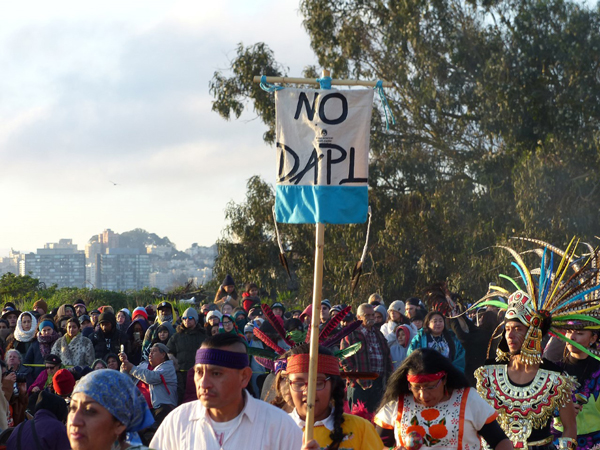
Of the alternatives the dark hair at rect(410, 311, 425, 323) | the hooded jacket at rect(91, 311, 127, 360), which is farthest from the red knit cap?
the dark hair at rect(410, 311, 425, 323)

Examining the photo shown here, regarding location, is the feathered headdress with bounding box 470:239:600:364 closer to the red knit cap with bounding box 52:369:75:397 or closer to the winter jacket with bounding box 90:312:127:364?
the red knit cap with bounding box 52:369:75:397

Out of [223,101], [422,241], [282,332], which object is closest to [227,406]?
[282,332]

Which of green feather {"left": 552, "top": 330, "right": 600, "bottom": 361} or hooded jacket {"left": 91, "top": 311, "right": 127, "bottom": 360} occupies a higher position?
green feather {"left": 552, "top": 330, "right": 600, "bottom": 361}

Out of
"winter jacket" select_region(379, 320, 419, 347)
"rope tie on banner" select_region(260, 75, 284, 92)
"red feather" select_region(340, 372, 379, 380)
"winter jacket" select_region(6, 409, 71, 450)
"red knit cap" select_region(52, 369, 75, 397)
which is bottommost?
"winter jacket" select_region(6, 409, 71, 450)

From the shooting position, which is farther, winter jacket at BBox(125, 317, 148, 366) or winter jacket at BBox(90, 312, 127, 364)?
winter jacket at BBox(125, 317, 148, 366)

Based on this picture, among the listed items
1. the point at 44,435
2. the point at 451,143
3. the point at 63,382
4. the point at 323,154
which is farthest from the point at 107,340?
the point at 451,143

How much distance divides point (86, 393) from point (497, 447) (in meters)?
2.55

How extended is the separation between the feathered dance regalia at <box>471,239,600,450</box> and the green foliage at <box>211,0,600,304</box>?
15191mm

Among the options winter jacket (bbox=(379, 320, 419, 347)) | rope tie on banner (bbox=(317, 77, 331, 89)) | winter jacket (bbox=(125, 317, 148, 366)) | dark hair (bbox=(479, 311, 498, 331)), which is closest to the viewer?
rope tie on banner (bbox=(317, 77, 331, 89))

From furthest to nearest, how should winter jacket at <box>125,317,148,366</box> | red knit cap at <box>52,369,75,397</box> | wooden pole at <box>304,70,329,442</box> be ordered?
1. winter jacket at <box>125,317,148,366</box>
2. red knit cap at <box>52,369,75,397</box>
3. wooden pole at <box>304,70,329,442</box>

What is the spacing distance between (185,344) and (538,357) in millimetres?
5606

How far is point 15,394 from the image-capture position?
8484 millimetres

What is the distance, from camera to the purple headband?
403 centimetres

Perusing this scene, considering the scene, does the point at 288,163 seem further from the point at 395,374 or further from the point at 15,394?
the point at 15,394
